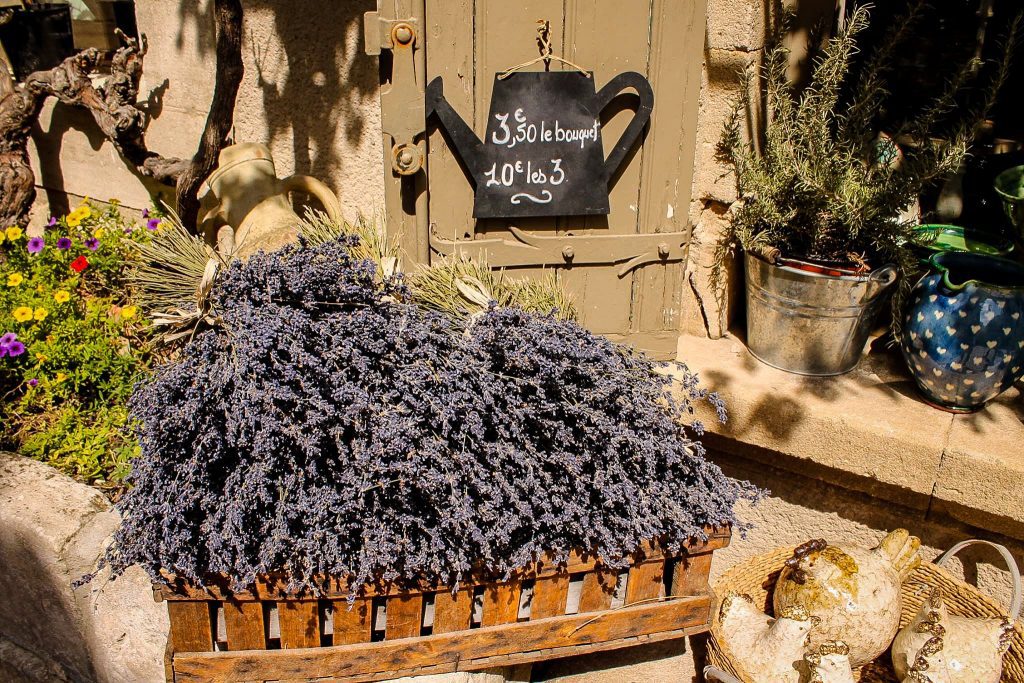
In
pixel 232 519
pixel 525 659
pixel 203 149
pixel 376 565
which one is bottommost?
pixel 525 659

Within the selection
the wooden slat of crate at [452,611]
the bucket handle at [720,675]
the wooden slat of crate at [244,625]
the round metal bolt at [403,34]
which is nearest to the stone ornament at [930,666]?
the bucket handle at [720,675]

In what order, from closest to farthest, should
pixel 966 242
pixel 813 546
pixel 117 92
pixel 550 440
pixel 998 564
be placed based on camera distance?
1. pixel 550 440
2. pixel 813 546
3. pixel 998 564
4. pixel 966 242
5. pixel 117 92

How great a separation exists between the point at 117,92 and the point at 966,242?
146 inches

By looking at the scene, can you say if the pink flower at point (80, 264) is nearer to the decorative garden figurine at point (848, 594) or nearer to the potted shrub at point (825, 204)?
the potted shrub at point (825, 204)

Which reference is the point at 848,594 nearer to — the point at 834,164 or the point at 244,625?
the point at 834,164

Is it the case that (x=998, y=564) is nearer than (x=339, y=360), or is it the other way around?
(x=339, y=360)

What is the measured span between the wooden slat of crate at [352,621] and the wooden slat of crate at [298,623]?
0.16 ft

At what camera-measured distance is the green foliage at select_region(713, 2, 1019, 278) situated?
101 inches

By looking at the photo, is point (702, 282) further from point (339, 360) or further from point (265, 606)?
point (265, 606)

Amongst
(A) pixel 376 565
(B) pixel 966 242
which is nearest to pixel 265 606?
(A) pixel 376 565

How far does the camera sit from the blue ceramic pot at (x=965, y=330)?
250cm

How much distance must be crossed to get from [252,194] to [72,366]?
887mm

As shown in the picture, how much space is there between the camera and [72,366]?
2.92 m

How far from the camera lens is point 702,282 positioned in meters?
3.16
